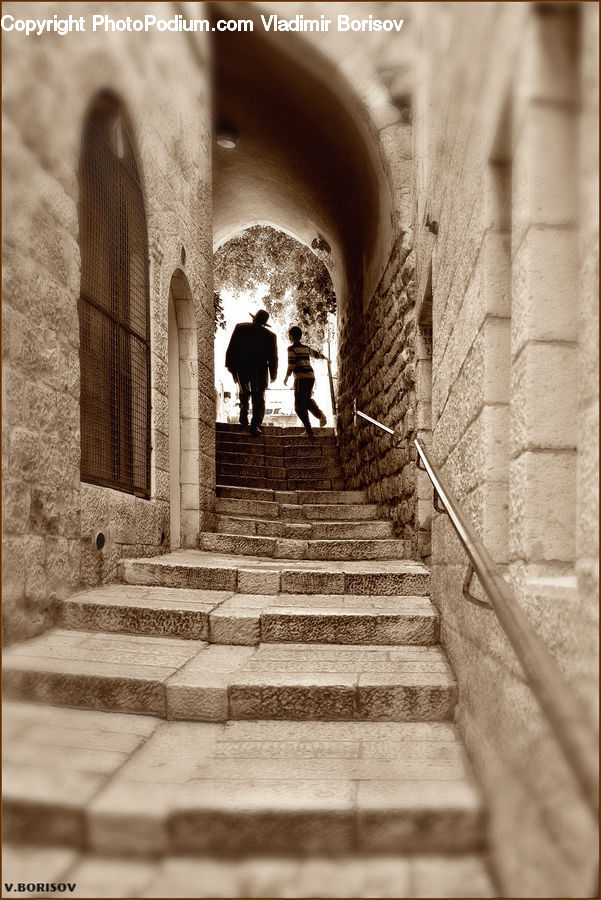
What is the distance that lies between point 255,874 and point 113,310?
3.13 meters

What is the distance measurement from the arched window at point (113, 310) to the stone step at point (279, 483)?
7.93 ft

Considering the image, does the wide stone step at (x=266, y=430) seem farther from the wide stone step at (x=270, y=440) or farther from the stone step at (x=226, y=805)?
the stone step at (x=226, y=805)

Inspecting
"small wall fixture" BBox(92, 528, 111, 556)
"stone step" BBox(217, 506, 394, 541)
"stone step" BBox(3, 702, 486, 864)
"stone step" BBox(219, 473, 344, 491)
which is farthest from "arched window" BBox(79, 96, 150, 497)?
"stone step" BBox(219, 473, 344, 491)

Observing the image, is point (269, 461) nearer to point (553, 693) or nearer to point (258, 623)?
point (258, 623)

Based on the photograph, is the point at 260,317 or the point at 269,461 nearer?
the point at 269,461

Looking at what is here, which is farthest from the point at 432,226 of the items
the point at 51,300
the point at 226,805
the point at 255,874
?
the point at 255,874

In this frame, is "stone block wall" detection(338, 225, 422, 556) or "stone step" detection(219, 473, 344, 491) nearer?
"stone block wall" detection(338, 225, 422, 556)

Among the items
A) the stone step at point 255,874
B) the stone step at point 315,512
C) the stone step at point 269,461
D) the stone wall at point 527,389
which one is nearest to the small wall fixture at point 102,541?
the stone step at point 255,874

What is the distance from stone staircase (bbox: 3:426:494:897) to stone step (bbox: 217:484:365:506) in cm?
182

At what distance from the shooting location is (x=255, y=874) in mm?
1738

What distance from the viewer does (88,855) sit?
179 cm

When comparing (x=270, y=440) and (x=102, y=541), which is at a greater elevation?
(x=270, y=440)

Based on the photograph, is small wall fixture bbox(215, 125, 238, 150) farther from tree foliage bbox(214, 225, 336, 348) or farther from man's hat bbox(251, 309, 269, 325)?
tree foliage bbox(214, 225, 336, 348)

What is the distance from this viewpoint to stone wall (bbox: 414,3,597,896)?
122cm
